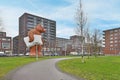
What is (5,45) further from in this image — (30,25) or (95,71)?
(95,71)

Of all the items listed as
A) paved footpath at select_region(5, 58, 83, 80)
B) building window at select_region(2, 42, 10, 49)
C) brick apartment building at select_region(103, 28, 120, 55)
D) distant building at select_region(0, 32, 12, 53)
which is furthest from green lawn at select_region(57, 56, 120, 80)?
brick apartment building at select_region(103, 28, 120, 55)

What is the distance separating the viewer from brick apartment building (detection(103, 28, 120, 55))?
154750 mm

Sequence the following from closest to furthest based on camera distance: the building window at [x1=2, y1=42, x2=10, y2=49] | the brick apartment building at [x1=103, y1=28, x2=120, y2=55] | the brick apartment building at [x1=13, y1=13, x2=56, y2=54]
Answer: the building window at [x1=2, y1=42, x2=10, y2=49], the brick apartment building at [x1=13, y1=13, x2=56, y2=54], the brick apartment building at [x1=103, y1=28, x2=120, y2=55]

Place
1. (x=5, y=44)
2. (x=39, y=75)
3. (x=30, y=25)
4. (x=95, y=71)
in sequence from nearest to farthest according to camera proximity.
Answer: (x=39, y=75) < (x=95, y=71) < (x=5, y=44) < (x=30, y=25)

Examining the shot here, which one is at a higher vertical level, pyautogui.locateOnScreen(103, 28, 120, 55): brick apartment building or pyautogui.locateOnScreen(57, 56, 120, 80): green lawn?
pyautogui.locateOnScreen(103, 28, 120, 55): brick apartment building

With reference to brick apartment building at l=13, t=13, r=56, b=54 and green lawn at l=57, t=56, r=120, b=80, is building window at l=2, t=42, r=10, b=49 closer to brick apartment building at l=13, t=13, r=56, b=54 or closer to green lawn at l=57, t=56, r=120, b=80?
brick apartment building at l=13, t=13, r=56, b=54

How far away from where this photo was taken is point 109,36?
548ft

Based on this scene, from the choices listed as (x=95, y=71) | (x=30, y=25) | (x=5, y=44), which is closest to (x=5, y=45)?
(x=5, y=44)

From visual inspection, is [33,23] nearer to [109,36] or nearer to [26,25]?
[26,25]

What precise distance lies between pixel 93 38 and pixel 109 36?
313ft

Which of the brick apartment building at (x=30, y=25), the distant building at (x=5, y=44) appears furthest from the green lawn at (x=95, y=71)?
the distant building at (x=5, y=44)

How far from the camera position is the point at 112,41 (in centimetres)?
16212

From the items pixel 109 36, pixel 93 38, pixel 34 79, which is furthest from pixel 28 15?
pixel 34 79

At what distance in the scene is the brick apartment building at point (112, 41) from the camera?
6093 inches
